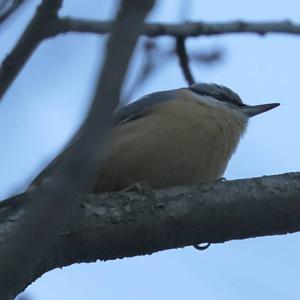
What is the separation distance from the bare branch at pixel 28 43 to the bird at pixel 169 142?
151cm

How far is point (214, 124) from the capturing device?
12.3 feet

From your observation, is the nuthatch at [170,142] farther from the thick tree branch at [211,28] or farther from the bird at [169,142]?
the thick tree branch at [211,28]

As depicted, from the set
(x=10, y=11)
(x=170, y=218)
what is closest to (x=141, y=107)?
(x=170, y=218)

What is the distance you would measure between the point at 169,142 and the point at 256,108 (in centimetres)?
118

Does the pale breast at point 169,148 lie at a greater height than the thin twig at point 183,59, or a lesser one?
lesser

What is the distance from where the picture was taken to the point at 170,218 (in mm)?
2564

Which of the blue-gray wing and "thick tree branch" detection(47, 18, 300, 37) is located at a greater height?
"thick tree branch" detection(47, 18, 300, 37)

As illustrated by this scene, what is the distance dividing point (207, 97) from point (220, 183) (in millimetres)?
1692

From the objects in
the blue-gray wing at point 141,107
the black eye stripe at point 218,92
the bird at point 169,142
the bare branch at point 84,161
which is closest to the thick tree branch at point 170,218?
the bird at point 169,142

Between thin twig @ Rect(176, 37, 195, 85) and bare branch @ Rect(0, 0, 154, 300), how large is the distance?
2094mm

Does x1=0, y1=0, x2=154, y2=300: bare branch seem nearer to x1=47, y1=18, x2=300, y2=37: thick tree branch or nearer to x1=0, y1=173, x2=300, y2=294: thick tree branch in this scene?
x1=47, y1=18, x2=300, y2=37: thick tree branch

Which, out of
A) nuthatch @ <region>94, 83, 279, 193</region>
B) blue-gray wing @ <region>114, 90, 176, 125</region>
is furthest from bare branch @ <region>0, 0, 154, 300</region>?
blue-gray wing @ <region>114, 90, 176, 125</region>

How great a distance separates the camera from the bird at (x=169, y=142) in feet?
11.0

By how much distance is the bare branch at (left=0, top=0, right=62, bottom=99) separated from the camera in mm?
1518
